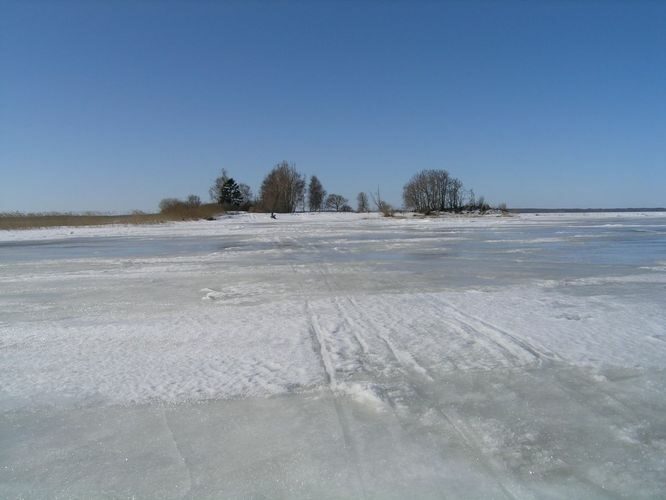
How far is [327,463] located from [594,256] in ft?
42.9

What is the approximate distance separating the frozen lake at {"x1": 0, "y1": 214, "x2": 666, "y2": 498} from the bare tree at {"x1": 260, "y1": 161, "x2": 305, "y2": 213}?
7139 centimetres

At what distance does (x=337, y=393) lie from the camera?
394 centimetres

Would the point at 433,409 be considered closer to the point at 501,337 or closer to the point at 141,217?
the point at 501,337

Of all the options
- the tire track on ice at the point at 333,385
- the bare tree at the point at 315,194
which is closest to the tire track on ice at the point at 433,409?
the tire track on ice at the point at 333,385

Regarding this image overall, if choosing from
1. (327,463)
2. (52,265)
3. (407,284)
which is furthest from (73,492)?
(52,265)

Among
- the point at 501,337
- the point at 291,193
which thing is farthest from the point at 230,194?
the point at 501,337

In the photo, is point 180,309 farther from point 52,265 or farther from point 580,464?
point 52,265

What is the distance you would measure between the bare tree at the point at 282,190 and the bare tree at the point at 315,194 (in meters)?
14.6

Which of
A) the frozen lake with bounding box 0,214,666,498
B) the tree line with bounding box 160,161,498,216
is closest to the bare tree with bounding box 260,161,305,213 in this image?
the tree line with bounding box 160,161,498,216

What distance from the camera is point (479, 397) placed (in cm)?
381

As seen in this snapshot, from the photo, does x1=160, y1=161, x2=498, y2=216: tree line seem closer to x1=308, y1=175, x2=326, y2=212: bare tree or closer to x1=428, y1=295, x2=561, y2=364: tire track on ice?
x1=308, y1=175, x2=326, y2=212: bare tree

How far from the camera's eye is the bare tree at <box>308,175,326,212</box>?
106312 mm

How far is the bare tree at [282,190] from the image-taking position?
8031cm

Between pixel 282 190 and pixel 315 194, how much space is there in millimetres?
26163
